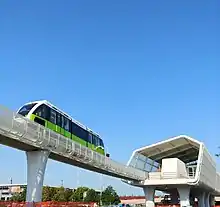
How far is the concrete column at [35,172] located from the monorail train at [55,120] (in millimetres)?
2762

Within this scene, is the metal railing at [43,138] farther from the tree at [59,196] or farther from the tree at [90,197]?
the tree at [59,196]

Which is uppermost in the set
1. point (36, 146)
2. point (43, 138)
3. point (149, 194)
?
point (43, 138)

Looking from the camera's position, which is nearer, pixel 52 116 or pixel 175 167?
pixel 52 116

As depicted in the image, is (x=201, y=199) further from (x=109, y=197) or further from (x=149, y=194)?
(x=109, y=197)

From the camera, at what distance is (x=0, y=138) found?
19.9m

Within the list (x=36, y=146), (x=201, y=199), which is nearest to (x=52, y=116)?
(x=36, y=146)

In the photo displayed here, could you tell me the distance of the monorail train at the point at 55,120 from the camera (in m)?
25.2

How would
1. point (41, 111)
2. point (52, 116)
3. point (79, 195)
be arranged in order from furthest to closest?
A: 1. point (79, 195)
2. point (52, 116)
3. point (41, 111)

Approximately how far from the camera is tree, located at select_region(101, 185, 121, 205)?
91.8 metres

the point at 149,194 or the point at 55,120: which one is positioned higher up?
the point at 55,120

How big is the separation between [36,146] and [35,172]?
2112mm

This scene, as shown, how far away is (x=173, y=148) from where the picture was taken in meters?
55.5

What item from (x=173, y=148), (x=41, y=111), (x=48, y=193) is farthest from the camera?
(x=48, y=193)

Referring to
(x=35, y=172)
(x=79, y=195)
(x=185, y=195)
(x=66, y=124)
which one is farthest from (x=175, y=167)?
(x=79, y=195)
